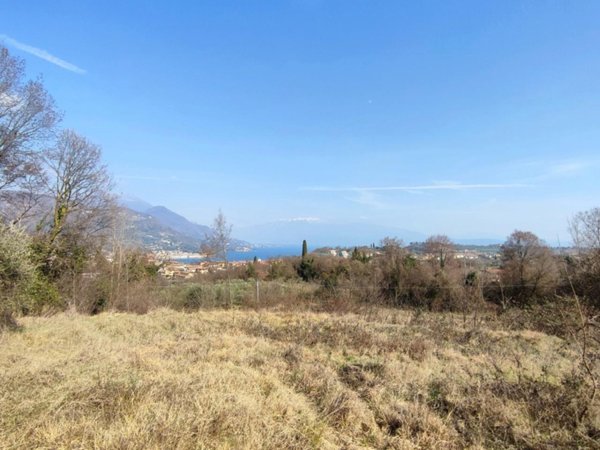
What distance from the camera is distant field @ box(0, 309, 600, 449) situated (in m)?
3.22

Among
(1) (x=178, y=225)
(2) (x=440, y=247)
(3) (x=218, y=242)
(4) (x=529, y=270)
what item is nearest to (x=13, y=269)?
(3) (x=218, y=242)

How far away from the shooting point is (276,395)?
4.46m

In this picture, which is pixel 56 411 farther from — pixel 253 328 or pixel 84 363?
pixel 253 328

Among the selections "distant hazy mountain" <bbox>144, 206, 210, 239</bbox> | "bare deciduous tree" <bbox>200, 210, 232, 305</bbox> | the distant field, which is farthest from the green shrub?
"distant hazy mountain" <bbox>144, 206, 210, 239</bbox>

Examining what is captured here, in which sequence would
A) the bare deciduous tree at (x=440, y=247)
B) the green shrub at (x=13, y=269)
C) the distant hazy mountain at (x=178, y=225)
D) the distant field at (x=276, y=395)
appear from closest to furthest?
the distant field at (x=276, y=395) → the green shrub at (x=13, y=269) → the bare deciduous tree at (x=440, y=247) → the distant hazy mountain at (x=178, y=225)

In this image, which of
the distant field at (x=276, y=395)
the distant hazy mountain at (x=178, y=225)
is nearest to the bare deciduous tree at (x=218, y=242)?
the distant field at (x=276, y=395)

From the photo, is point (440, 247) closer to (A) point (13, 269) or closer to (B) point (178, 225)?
(A) point (13, 269)

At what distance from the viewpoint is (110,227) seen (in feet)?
59.4

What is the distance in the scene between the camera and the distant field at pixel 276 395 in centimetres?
322

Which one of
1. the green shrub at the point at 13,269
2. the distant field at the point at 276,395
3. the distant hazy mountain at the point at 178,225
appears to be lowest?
the distant field at the point at 276,395

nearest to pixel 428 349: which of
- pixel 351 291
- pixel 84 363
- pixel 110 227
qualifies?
pixel 84 363

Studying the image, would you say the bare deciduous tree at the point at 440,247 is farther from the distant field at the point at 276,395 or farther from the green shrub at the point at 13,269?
the green shrub at the point at 13,269

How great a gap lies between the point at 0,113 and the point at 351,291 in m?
16.2

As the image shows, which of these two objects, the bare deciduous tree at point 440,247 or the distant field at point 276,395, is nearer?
the distant field at point 276,395
